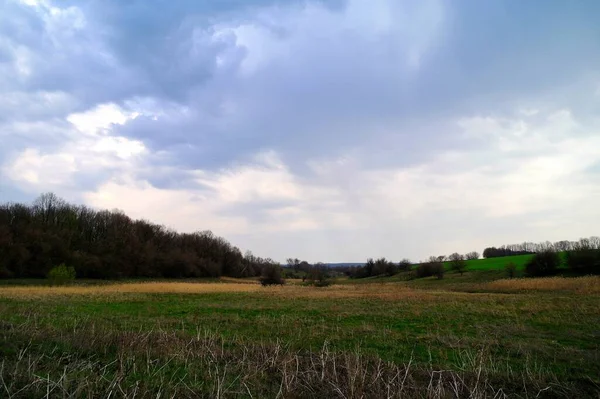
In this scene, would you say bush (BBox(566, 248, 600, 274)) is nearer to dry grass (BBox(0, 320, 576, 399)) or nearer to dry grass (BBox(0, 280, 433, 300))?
dry grass (BBox(0, 280, 433, 300))

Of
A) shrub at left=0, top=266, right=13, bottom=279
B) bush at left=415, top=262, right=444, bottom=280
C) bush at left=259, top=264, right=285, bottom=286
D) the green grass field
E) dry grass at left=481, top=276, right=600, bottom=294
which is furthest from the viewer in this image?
the green grass field

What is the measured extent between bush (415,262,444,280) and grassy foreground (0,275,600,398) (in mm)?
48295

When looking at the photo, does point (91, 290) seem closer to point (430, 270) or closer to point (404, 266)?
point (430, 270)

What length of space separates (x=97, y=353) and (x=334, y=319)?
11.0 metres

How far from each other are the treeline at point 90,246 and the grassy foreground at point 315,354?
49.8 metres

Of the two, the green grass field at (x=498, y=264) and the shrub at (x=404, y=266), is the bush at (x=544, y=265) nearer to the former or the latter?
the green grass field at (x=498, y=264)

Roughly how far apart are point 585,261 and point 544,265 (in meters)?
5.08

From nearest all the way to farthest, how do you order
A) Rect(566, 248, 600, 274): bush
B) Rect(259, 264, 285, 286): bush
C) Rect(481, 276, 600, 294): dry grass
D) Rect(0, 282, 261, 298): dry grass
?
Rect(0, 282, 261, 298): dry grass, Rect(481, 276, 600, 294): dry grass, Rect(566, 248, 600, 274): bush, Rect(259, 264, 285, 286): bush

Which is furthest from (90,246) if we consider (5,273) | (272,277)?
(272,277)

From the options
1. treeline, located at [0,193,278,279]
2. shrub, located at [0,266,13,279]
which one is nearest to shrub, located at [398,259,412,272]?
treeline, located at [0,193,278,279]

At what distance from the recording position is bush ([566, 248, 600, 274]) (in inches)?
2104

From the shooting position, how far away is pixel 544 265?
188ft

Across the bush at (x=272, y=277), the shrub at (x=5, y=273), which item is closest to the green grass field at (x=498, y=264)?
the bush at (x=272, y=277)

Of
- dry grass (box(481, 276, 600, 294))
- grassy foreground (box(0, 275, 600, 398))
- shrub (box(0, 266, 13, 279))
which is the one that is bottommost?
dry grass (box(481, 276, 600, 294))
